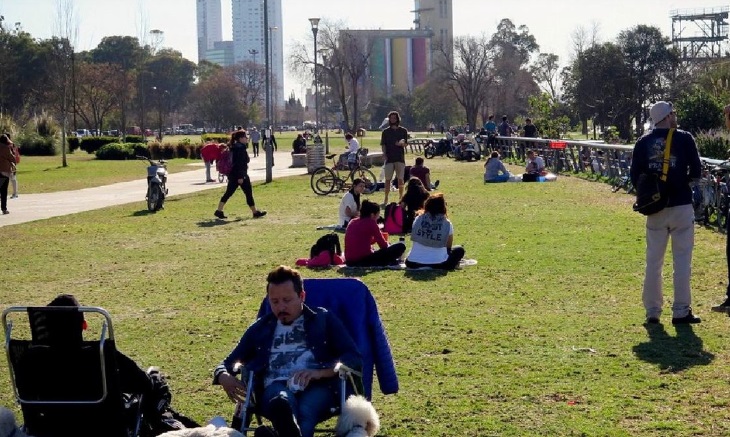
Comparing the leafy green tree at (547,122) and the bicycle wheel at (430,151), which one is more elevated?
the leafy green tree at (547,122)

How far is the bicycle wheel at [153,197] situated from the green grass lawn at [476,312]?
2485 mm

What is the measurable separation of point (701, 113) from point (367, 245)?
23.4 meters

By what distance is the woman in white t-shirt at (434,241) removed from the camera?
13461 millimetres

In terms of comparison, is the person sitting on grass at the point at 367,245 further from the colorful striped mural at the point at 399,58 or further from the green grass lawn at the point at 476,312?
the colorful striped mural at the point at 399,58

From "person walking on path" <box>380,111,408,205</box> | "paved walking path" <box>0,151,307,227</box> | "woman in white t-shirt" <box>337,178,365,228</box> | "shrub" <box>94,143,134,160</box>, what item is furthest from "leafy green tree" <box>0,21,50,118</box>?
"woman in white t-shirt" <box>337,178,365,228</box>

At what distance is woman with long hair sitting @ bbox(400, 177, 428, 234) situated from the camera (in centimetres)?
1739

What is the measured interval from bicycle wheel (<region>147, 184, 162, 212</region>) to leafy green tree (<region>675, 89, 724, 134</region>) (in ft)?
55.9

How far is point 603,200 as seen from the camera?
2338cm

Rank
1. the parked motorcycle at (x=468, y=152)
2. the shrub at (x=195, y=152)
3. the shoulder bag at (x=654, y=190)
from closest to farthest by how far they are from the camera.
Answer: the shoulder bag at (x=654, y=190) < the parked motorcycle at (x=468, y=152) < the shrub at (x=195, y=152)

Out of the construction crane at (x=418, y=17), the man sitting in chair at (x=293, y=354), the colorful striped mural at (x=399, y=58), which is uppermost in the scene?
the construction crane at (x=418, y=17)

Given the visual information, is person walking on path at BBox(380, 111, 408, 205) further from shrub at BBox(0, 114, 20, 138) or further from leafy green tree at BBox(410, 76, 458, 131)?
leafy green tree at BBox(410, 76, 458, 131)

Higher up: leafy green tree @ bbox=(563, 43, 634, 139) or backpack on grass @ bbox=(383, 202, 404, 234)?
leafy green tree @ bbox=(563, 43, 634, 139)

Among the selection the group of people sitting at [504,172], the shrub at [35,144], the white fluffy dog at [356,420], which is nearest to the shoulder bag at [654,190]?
the white fluffy dog at [356,420]

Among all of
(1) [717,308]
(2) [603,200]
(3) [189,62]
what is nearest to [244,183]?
(2) [603,200]
